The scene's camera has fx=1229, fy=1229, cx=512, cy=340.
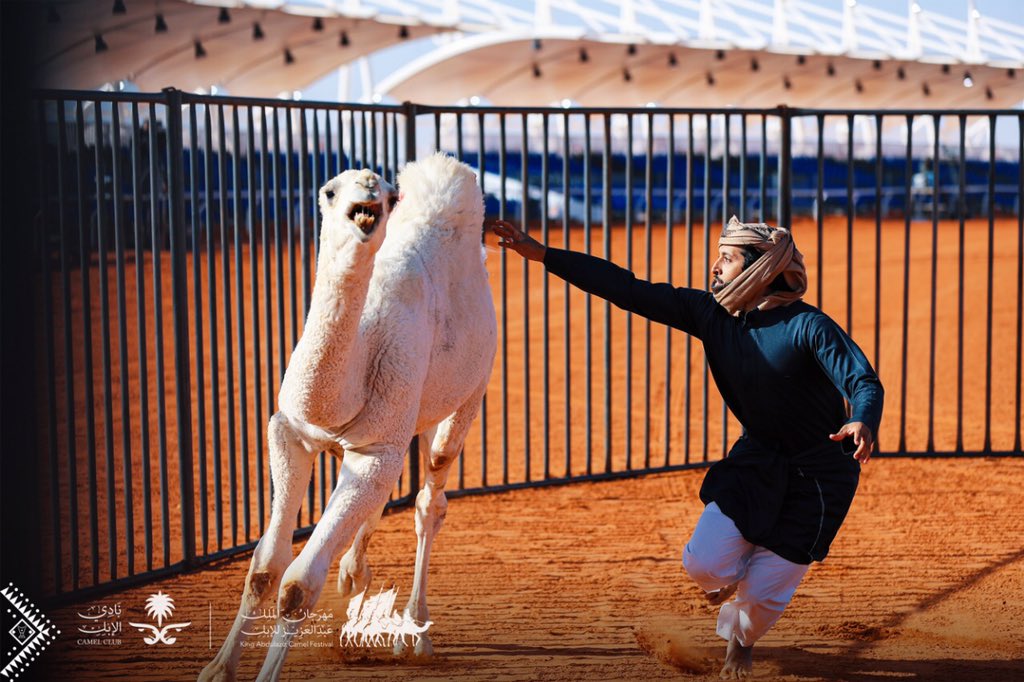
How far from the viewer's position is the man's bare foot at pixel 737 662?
5133mm

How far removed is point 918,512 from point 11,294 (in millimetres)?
5911

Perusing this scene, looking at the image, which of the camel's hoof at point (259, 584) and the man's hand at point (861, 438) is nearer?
the man's hand at point (861, 438)

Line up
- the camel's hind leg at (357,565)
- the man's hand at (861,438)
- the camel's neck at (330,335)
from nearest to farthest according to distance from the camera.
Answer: the camel's neck at (330,335) → the man's hand at (861,438) → the camel's hind leg at (357,565)

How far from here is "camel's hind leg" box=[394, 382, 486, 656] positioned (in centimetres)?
567

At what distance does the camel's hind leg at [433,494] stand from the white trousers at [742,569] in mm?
1334

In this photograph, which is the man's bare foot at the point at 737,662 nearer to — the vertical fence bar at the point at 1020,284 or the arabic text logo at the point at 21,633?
the arabic text logo at the point at 21,633

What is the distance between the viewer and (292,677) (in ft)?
16.9

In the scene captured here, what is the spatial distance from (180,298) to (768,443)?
329cm

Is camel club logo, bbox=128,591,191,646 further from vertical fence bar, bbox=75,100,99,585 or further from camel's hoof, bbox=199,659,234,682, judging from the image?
camel's hoof, bbox=199,659,234,682

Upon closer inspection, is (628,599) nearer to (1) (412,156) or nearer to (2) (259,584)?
(2) (259,584)

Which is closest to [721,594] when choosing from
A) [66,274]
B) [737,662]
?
[737,662]

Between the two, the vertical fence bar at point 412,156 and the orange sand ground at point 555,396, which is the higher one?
the vertical fence bar at point 412,156

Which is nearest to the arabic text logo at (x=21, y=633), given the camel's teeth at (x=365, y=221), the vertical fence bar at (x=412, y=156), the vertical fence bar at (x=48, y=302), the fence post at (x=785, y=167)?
the vertical fence bar at (x=48, y=302)

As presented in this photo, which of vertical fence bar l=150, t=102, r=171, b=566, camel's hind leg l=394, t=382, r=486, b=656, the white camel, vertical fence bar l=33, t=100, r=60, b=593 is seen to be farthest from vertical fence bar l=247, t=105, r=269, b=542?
the white camel
